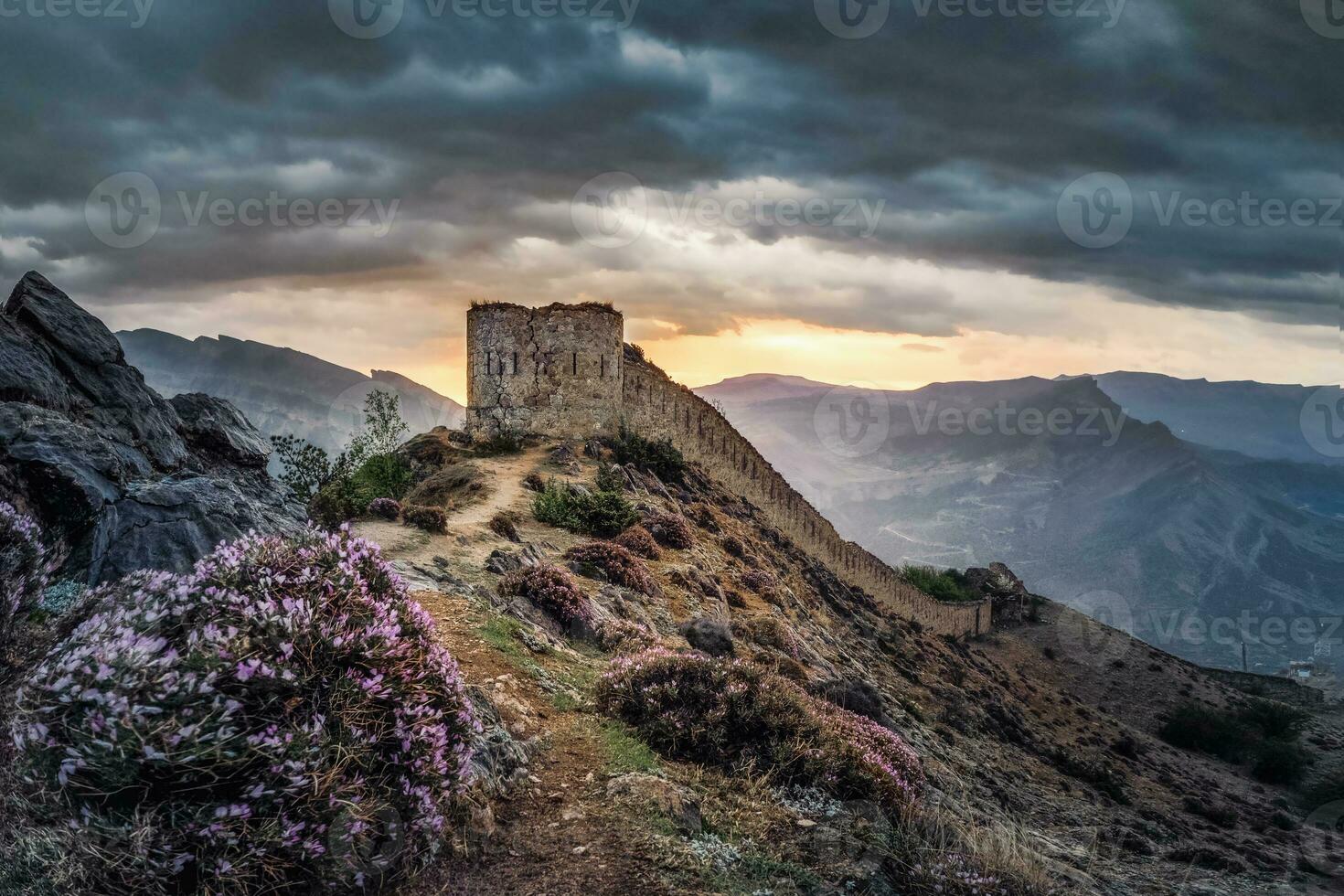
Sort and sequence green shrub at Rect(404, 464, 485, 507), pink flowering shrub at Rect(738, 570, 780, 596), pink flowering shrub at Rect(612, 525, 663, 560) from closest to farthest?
1. pink flowering shrub at Rect(612, 525, 663, 560)
2. green shrub at Rect(404, 464, 485, 507)
3. pink flowering shrub at Rect(738, 570, 780, 596)

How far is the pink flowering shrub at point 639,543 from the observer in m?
18.9

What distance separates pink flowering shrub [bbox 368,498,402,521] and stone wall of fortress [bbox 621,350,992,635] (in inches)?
579

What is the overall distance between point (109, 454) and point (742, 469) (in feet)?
103

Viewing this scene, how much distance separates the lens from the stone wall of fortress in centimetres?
3197

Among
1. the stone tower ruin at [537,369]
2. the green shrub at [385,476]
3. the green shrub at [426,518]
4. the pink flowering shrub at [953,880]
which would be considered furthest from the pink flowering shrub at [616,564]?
the stone tower ruin at [537,369]

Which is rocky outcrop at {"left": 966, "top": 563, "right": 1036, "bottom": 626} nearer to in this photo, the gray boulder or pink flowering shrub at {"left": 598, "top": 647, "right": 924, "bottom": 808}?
the gray boulder

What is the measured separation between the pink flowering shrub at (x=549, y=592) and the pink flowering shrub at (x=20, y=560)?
21.3 feet

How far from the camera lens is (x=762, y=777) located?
7.24 meters

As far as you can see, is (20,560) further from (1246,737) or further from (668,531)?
(1246,737)

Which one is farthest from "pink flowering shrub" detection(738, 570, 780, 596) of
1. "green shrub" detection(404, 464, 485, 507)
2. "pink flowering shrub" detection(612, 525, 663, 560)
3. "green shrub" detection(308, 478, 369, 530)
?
"green shrub" detection(308, 478, 369, 530)

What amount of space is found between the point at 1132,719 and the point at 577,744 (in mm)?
51960

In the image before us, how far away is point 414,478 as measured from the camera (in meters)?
25.4

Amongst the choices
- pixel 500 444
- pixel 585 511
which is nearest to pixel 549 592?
pixel 585 511

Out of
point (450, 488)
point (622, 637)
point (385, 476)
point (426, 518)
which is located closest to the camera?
point (622, 637)
